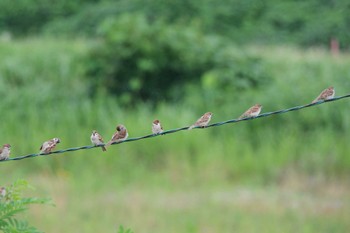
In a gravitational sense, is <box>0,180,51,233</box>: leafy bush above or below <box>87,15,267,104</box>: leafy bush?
below

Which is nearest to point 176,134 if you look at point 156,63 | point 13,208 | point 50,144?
point 156,63

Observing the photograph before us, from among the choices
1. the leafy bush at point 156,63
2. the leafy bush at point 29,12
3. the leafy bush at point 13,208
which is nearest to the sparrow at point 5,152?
the leafy bush at point 13,208

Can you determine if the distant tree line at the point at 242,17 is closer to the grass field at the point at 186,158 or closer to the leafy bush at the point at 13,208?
the grass field at the point at 186,158

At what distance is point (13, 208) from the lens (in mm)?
4262

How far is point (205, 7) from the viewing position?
23.4 m

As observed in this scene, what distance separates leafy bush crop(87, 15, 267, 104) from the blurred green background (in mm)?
19

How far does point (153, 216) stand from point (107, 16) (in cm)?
1312

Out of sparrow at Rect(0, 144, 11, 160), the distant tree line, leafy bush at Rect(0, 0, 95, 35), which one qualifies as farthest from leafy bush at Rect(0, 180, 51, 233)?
leafy bush at Rect(0, 0, 95, 35)

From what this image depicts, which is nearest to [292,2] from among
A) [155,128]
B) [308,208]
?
[308,208]

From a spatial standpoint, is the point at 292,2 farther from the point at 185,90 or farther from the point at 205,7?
the point at 185,90

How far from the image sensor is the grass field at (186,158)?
10.8 meters

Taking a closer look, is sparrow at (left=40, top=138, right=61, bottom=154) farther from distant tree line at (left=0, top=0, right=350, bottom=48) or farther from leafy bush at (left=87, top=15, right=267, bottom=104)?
distant tree line at (left=0, top=0, right=350, bottom=48)

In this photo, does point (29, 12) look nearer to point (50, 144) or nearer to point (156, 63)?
point (156, 63)

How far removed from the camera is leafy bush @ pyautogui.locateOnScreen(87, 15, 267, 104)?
16.1 metres
